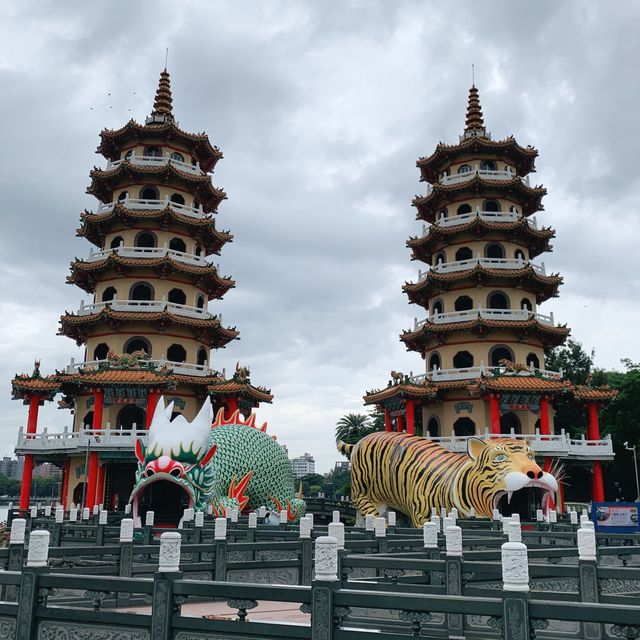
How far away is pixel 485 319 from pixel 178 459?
17.2 meters

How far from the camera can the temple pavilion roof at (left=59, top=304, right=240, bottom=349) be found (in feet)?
99.6

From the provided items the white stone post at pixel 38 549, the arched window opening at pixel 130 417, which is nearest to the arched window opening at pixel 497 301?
the arched window opening at pixel 130 417

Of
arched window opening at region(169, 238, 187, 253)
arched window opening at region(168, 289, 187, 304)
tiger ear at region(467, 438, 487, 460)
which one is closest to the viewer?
tiger ear at region(467, 438, 487, 460)

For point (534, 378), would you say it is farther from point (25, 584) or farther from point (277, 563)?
point (25, 584)

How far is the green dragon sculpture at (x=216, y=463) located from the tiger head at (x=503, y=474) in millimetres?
7030

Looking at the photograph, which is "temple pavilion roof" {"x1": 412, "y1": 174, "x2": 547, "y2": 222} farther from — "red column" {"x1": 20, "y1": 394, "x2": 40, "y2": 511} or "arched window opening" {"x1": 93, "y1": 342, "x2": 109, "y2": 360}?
"red column" {"x1": 20, "y1": 394, "x2": 40, "y2": 511}

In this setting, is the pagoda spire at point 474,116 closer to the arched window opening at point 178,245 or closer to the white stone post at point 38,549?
the arched window opening at point 178,245

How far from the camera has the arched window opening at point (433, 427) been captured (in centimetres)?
3244

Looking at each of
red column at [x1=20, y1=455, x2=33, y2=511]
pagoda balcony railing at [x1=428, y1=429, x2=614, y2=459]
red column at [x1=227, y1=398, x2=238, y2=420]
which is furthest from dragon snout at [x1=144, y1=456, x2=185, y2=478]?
red column at [x1=20, y1=455, x2=33, y2=511]

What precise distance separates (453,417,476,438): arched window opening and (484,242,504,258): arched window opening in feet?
27.1

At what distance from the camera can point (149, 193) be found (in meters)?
34.4

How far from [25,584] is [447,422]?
26.5m

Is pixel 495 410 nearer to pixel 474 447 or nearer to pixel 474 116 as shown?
pixel 474 447

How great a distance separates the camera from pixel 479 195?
3481 centimetres
